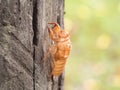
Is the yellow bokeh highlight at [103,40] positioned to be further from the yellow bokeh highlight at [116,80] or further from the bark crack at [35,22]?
the bark crack at [35,22]

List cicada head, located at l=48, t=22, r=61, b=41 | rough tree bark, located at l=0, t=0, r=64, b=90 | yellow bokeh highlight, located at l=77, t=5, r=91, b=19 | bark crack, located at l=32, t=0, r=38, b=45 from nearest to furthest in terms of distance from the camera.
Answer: rough tree bark, located at l=0, t=0, r=64, b=90 < bark crack, located at l=32, t=0, r=38, b=45 < cicada head, located at l=48, t=22, r=61, b=41 < yellow bokeh highlight, located at l=77, t=5, r=91, b=19

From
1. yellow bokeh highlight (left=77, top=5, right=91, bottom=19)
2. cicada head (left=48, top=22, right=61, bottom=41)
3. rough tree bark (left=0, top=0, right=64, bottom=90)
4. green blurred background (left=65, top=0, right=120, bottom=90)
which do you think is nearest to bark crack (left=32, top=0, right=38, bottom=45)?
rough tree bark (left=0, top=0, right=64, bottom=90)

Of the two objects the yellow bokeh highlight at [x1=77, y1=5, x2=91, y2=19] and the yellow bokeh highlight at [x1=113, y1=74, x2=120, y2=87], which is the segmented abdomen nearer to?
the yellow bokeh highlight at [x1=113, y1=74, x2=120, y2=87]

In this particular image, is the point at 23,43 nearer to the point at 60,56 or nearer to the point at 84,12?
the point at 60,56

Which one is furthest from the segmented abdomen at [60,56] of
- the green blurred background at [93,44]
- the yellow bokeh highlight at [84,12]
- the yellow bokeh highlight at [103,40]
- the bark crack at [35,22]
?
the yellow bokeh highlight at [103,40]

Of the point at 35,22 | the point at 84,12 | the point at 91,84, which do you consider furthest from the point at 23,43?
the point at 84,12

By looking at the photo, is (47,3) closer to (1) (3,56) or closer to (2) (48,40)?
Answer: (2) (48,40)

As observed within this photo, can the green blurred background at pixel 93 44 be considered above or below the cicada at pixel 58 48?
below

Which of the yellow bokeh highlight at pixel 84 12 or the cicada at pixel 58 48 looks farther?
the yellow bokeh highlight at pixel 84 12
